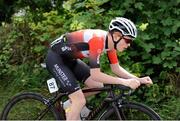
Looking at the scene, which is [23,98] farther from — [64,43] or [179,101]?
[179,101]

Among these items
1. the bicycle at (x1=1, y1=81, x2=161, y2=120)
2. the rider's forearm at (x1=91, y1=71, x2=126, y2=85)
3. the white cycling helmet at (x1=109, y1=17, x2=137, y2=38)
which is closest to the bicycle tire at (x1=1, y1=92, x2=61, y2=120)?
the bicycle at (x1=1, y1=81, x2=161, y2=120)

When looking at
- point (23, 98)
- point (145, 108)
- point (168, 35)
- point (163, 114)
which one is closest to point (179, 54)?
point (168, 35)

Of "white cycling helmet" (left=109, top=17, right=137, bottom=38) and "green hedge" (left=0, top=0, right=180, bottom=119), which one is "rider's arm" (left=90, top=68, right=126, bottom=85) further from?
"green hedge" (left=0, top=0, right=180, bottom=119)

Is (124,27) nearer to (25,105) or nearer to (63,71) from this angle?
(63,71)

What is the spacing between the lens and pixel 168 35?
7.32 m

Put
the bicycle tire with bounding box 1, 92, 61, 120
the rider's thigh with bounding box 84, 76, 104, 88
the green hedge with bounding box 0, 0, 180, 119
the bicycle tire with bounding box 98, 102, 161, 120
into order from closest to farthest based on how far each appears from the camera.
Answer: the bicycle tire with bounding box 98, 102, 161, 120 → the rider's thigh with bounding box 84, 76, 104, 88 → the bicycle tire with bounding box 1, 92, 61, 120 → the green hedge with bounding box 0, 0, 180, 119

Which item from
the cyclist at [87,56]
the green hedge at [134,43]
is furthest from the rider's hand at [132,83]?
the green hedge at [134,43]

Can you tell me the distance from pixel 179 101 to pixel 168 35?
42.8 inches

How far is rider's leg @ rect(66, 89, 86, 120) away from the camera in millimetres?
5395

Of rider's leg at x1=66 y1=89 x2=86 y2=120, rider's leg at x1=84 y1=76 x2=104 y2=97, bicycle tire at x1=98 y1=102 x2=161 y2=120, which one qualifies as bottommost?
bicycle tire at x1=98 y1=102 x2=161 y2=120

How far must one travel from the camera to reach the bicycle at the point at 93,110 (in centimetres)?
536

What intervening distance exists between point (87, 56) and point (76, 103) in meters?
0.57

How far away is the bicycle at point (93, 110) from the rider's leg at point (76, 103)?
0.78 feet

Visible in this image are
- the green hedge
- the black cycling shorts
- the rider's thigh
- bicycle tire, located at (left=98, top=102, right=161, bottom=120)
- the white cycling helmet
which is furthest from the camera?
the green hedge
